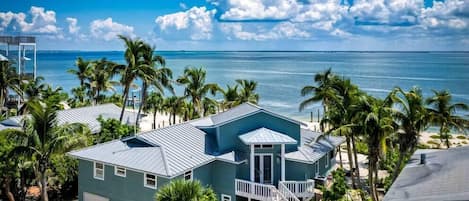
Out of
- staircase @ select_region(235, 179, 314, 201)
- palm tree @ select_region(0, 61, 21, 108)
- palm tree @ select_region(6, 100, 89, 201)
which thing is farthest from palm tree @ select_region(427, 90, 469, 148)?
palm tree @ select_region(0, 61, 21, 108)

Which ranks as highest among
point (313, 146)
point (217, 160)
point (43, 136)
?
point (43, 136)

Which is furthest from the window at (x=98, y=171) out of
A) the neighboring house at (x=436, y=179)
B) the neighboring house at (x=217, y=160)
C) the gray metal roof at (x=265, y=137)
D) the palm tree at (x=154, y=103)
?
the palm tree at (x=154, y=103)

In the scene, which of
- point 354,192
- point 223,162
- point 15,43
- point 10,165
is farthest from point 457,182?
point 15,43

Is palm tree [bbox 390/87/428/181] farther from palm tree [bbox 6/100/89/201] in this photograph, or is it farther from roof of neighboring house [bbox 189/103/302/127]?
palm tree [bbox 6/100/89/201]

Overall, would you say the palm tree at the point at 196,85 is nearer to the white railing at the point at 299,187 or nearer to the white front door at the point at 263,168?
the white front door at the point at 263,168

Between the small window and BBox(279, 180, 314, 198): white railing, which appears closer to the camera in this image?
the small window

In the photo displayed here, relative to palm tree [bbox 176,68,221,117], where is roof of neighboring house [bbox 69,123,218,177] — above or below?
below

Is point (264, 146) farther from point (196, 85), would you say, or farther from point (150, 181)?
point (196, 85)

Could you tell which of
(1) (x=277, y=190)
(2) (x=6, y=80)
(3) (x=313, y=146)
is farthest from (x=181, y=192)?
(2) (x=6, y=80)

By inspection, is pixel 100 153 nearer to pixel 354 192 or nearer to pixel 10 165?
pixel 10 165
